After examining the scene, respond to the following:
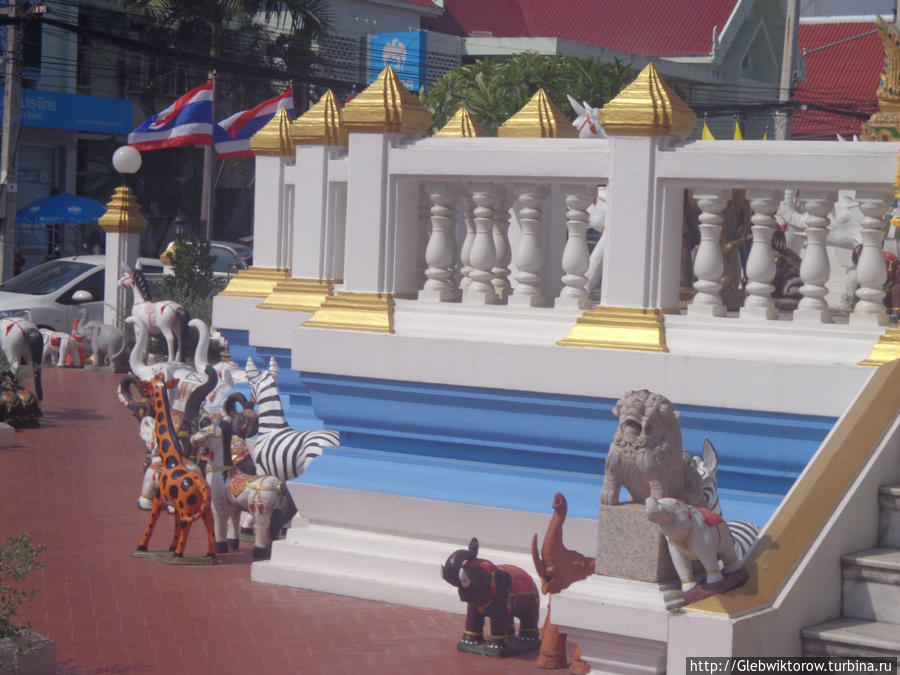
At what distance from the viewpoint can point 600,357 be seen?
21.3 ft

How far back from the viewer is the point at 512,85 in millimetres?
24719

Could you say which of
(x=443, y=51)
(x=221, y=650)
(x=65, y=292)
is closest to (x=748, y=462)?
(x=221, y=650)

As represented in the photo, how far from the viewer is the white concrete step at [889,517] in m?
5.44

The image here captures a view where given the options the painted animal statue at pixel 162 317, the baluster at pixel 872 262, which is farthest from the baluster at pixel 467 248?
the painted animal statue at pixel 162 317

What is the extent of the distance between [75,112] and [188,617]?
28.6 m

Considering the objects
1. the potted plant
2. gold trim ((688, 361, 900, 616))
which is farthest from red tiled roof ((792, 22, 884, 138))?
the potted plant

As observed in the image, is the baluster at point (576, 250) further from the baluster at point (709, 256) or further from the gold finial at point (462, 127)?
the gold finial at point (462, 127)

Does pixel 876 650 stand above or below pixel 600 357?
below

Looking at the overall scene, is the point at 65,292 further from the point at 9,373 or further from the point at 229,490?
the point at 229,490

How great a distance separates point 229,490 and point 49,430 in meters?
6.11

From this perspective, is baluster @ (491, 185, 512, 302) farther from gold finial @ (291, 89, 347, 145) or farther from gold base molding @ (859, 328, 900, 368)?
gold finial @ (291, 89, 347, 145)

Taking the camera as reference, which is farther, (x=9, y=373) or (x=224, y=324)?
(x=9, y=373)

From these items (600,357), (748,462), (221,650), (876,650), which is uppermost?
(600,357)

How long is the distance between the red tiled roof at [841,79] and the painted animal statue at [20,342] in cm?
2603
